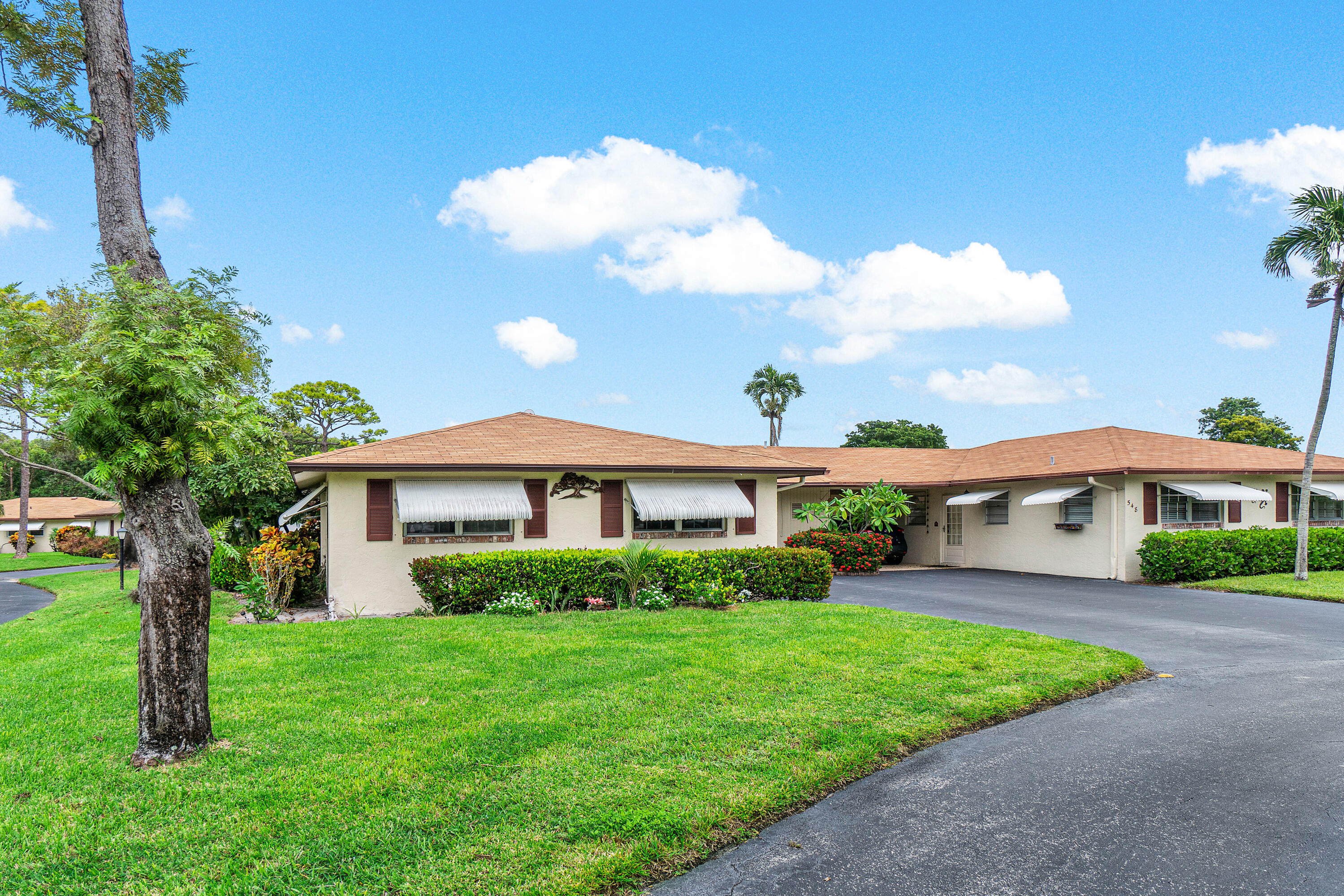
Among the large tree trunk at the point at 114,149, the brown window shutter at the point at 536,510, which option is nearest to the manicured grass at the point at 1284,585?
the brown window shutter at the point at 536,510

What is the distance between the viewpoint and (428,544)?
12211 millimetres

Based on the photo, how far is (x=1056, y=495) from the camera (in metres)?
17.2

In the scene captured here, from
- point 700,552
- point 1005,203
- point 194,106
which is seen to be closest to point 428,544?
point 700,552

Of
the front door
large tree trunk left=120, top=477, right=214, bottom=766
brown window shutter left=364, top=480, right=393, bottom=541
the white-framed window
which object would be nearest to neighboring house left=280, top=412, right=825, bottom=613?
brown window shutter left=364, top=480, right=393, bottom=541

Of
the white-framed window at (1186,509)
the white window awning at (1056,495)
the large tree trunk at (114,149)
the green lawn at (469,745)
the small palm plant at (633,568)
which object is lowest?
the green lawn at (469,745)

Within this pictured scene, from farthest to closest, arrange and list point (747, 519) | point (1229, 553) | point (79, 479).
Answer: point (1229, 553), point (747, 519), point (79, 479)

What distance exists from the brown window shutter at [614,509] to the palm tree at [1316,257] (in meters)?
14.8

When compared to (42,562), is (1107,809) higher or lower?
higher

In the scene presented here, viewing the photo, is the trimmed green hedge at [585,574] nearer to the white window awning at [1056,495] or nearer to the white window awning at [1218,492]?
the white window awning at [1056,495]

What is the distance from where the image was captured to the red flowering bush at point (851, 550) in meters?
18.1

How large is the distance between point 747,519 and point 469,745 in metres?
10.00

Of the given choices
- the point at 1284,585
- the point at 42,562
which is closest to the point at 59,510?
the point at 42,562

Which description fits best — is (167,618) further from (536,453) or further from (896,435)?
(896,435)

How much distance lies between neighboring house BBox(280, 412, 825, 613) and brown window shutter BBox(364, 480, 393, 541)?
2 centimetres
